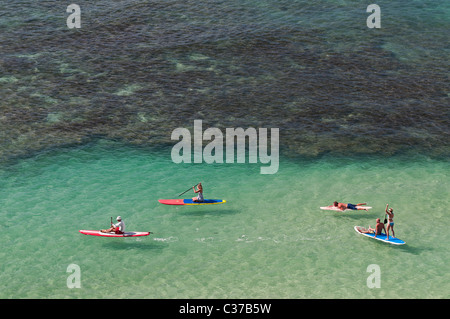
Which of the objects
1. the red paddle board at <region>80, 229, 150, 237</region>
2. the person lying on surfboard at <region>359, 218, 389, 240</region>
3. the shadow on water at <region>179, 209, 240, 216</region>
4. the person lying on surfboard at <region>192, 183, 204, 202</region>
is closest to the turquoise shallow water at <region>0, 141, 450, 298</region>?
the shadow on water at <region>179, 209, 240, 216</region>

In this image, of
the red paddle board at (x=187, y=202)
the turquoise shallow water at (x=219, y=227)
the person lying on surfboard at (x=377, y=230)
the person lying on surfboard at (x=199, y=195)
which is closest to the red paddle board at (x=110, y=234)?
the turquoise shallow water at (x=219, y=227)

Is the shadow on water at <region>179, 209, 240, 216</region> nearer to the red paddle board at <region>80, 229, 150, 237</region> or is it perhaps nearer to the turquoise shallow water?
the turquoise shallow water

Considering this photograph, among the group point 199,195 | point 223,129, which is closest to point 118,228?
point 199,195

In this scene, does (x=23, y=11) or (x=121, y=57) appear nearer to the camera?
(x=121, y=57)

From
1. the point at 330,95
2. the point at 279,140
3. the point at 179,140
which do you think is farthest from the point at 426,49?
the point at 179,140

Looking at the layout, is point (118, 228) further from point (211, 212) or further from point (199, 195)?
point (211, 212)

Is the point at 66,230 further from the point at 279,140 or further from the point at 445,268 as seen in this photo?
the point at 445,268

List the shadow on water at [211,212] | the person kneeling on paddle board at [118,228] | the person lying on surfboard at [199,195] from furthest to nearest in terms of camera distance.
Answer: the shadow on water at [211,212] < the person lying on surfboard at [199,195] < the person kneeling on paddle board at [118,228]

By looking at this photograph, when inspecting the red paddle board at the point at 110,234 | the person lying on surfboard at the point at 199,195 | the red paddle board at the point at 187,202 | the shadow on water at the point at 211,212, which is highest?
the person lying on surfboard at the point at 199,195

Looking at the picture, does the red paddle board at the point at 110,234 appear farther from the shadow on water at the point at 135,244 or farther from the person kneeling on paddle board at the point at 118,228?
the shadow on water at the point at 135,244
